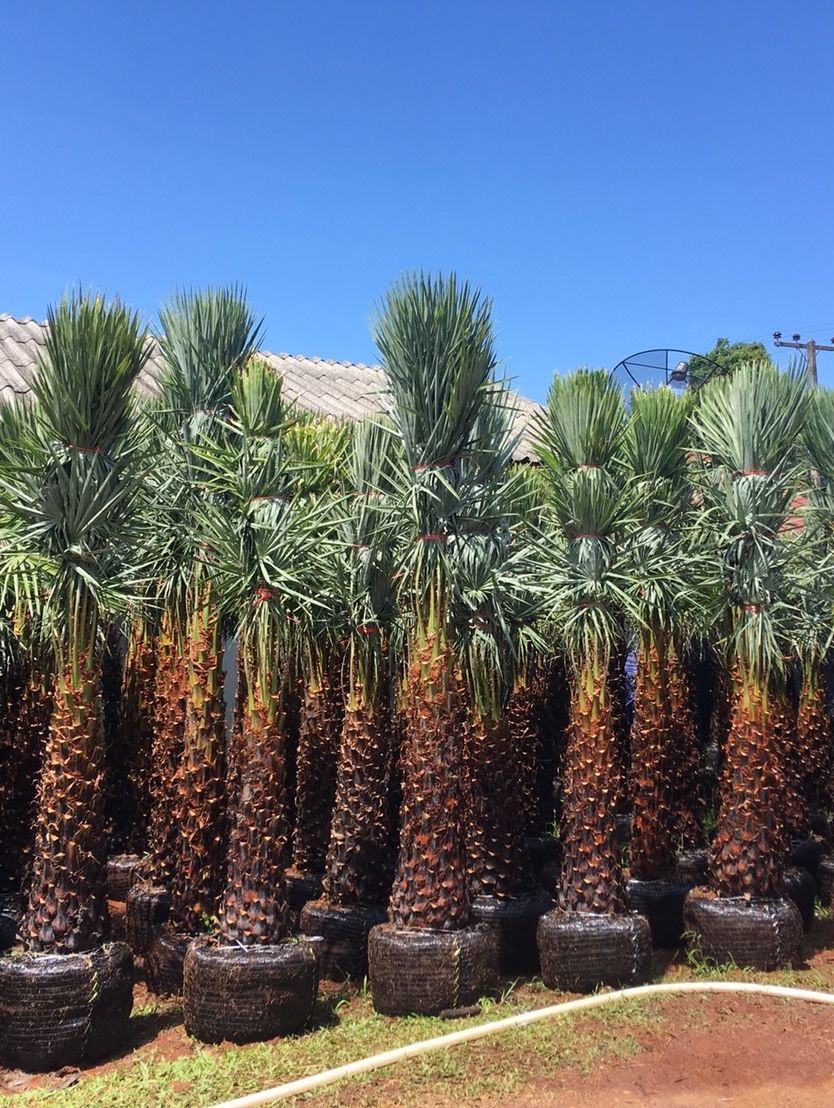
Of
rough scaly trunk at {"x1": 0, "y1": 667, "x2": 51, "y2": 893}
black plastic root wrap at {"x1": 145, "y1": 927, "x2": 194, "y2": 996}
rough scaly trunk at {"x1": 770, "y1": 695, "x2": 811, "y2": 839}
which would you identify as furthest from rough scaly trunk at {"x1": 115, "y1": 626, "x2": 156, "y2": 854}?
rough scaly trunk at {"x1": 770, "y1": 695, "x2": 811, "y2": 839}

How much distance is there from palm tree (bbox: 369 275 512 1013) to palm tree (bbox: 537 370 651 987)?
676 mm

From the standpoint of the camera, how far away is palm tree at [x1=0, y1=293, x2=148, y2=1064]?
5.46m

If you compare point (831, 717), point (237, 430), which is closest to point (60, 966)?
point (237, 430)

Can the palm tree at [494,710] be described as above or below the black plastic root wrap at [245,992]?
above

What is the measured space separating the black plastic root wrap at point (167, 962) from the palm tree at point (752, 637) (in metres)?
3.45

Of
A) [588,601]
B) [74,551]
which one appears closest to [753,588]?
[588,601]

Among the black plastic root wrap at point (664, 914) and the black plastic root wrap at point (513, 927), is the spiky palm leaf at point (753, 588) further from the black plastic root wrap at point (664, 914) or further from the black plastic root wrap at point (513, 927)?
the black plastic root wrap at point (513, 927)

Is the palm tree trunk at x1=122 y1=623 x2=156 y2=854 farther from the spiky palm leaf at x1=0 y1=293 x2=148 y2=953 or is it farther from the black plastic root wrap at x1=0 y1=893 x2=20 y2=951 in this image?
the spiky palm leaf at x1=0 y1=293 x2=148 y2=953

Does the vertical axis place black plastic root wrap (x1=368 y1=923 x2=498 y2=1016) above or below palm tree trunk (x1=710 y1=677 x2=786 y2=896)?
below

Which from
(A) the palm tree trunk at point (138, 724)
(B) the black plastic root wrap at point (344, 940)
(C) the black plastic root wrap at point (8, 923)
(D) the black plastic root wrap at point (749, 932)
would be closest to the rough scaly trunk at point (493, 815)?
(B) the black plastic root wrap at point (344, 940)

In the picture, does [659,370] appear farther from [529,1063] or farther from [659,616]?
[529,1063]

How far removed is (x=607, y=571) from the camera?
675 centimetres

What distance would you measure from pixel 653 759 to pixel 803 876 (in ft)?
4.87

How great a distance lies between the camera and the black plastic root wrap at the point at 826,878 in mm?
8172
